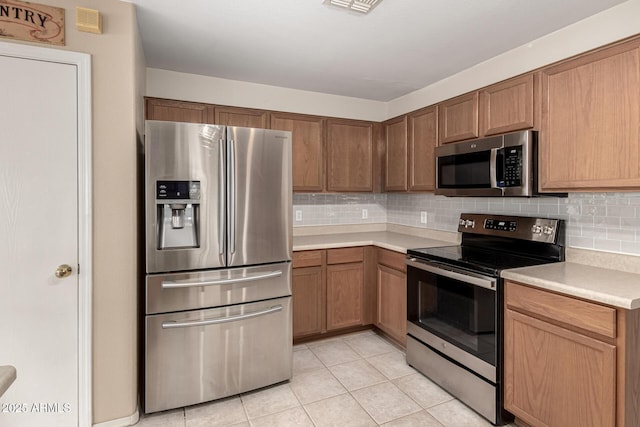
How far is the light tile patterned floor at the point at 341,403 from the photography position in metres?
2.06

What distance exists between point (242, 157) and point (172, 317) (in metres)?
1.09

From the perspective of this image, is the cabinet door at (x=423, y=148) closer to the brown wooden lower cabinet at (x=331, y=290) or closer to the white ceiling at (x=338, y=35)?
the white ceiling at (x=338, y=35)

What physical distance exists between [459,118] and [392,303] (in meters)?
1.66

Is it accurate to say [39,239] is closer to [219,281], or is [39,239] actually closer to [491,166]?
[219,281]

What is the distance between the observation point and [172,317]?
211 cm

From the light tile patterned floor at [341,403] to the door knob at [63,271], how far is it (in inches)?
38.7

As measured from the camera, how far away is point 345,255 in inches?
125

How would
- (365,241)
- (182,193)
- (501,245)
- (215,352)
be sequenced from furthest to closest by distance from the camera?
(365,241) < (501,245) < (215,352) < (182,193)

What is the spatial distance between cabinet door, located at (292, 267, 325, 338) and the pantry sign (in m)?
2.20

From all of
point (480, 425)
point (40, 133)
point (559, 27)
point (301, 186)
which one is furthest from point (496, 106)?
point (40, 133)

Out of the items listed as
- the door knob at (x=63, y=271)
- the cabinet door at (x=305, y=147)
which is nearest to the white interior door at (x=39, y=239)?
the door knob at (x=63, y=271)

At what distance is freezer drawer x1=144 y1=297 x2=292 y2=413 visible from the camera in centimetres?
209

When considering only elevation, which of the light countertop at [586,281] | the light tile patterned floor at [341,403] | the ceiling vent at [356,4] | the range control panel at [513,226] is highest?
the ceiling vent at [356,4]

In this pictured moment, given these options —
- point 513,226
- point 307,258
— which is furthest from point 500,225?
point 307,258
